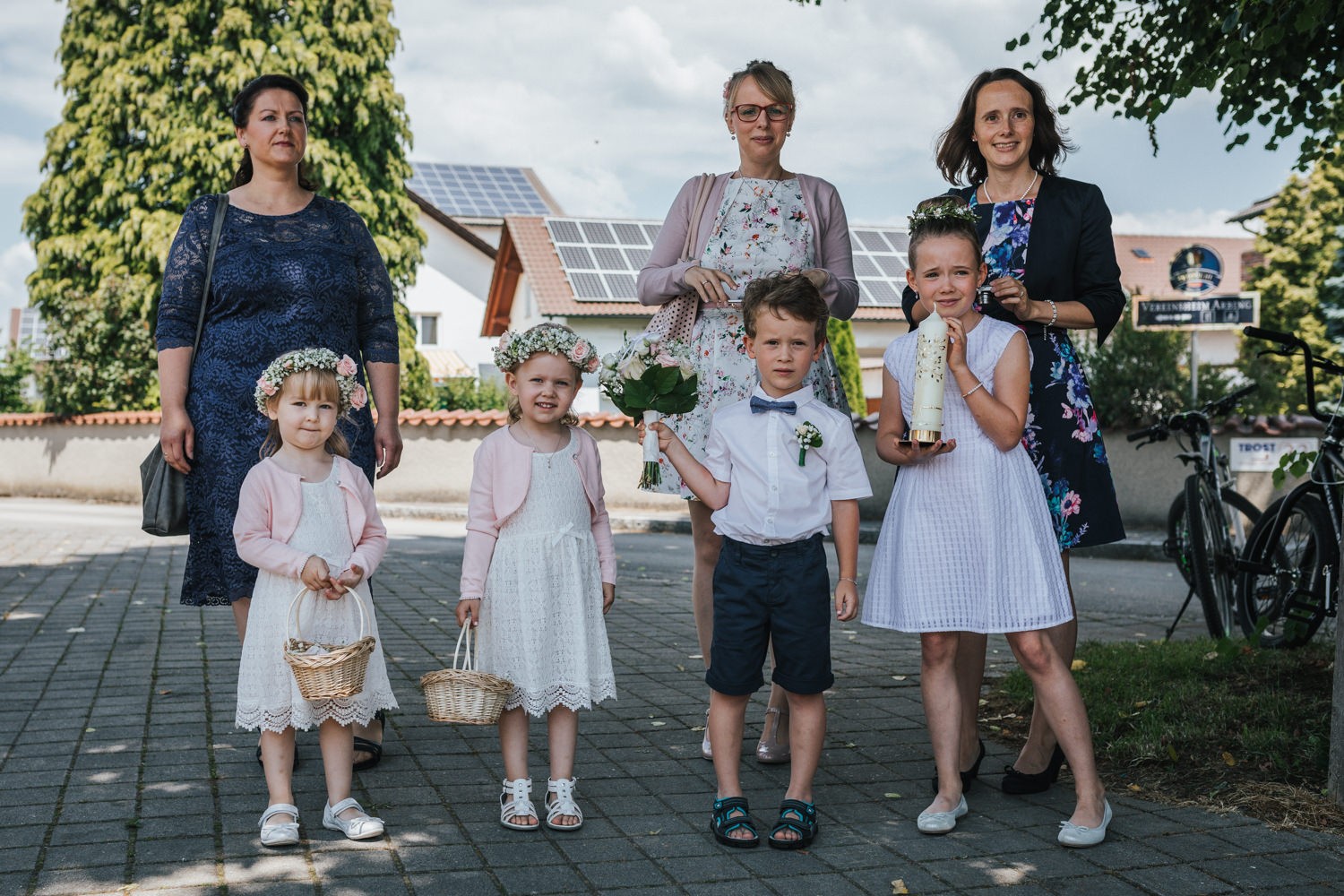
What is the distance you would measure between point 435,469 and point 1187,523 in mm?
13740

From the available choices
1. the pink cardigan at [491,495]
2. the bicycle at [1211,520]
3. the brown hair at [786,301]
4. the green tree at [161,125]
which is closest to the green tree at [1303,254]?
the green tree at [161,125]

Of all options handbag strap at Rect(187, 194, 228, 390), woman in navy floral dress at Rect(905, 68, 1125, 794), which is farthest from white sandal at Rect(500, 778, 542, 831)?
handbag strap at Rect(187, 194, 228, 390)

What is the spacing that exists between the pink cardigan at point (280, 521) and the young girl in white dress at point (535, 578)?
0.33 m

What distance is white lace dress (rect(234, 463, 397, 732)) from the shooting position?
3854 millimetres

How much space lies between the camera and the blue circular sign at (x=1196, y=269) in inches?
629

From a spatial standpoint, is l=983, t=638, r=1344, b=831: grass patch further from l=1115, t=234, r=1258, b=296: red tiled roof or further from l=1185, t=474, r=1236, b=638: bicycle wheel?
l=1115, t=234, r=1258, b=296: red tiled roof

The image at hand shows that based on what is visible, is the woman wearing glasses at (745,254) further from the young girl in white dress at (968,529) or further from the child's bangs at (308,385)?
the child's bangs at (308,385)

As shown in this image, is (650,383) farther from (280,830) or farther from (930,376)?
(280,830)

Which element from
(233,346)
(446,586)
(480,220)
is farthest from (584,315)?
(233,346)

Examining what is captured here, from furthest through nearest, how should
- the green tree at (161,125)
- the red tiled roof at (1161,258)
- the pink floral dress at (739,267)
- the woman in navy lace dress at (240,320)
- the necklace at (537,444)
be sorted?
the red tiled roof at (1161,258) → the green tree at (161,125) → the pink floral dress at (739,267) → the woman in navy lace dress at (240,320) → the necklace at (537,444)

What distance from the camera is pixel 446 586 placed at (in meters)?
9.66

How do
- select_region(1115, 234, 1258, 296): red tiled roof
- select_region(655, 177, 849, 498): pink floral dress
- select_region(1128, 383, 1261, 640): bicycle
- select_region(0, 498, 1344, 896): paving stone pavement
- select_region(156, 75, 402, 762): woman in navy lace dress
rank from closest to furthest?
select_region(0, 498, 1344, 896): paving stone pavement
select_region(156, 75, 402, 762): woman in navy lace dress
select_region(655, 177, 849, 498): pink floral dress
select_region(1128, 383, 1261, 640): bicycle
select_region(1115, 234, 1258, 296): red tiled roof

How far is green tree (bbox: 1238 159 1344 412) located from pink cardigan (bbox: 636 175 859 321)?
34198mm

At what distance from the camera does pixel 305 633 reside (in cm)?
389
